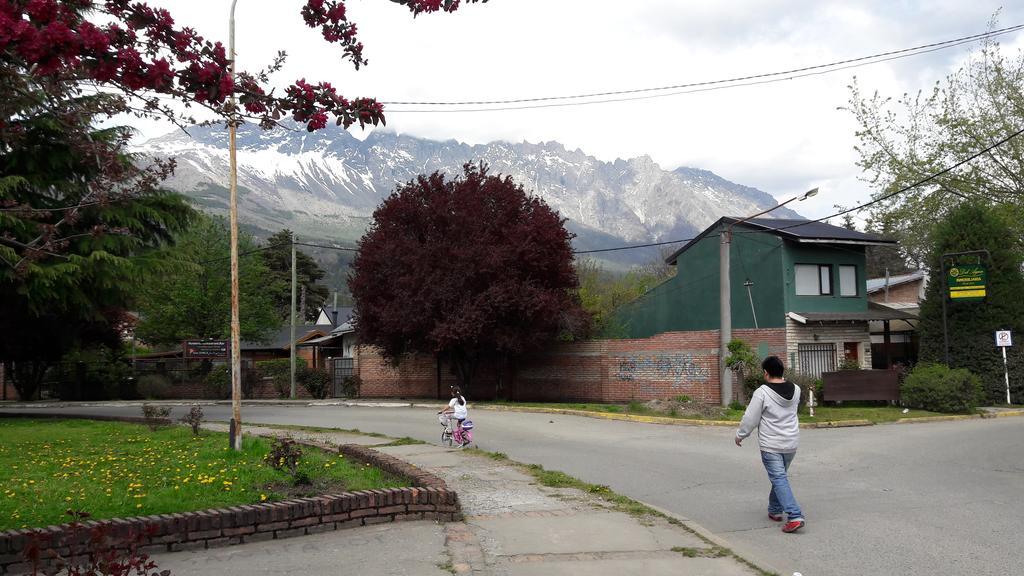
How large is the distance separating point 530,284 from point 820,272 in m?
A: 11.6

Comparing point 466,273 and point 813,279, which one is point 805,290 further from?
point 466,273

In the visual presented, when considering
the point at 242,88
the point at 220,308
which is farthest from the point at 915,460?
the point at 220,308

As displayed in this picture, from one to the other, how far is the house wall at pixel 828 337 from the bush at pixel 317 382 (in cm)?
2156

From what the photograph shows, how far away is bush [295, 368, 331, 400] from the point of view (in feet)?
128

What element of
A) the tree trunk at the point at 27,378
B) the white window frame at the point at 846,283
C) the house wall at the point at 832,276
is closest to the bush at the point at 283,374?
the tree trunk at the point at 27,378

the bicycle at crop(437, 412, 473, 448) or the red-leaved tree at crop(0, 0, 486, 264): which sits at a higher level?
the red-leaved tree at crop(0, 0, 486, 264)

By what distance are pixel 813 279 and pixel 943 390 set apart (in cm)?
930

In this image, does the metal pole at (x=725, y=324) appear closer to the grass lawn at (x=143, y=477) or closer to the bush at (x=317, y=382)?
the grass lawn at (x=143, y=477)

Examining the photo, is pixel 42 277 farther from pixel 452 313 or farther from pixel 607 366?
pixel 607 366

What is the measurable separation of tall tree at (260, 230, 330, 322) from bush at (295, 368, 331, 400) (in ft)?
97.2

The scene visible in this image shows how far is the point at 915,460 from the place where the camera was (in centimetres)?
1291

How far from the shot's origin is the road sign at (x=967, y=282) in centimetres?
2533

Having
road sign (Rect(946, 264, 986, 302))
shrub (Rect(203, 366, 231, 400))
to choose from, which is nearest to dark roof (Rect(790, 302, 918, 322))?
road sign (Rect(946, 264, 986, 302))

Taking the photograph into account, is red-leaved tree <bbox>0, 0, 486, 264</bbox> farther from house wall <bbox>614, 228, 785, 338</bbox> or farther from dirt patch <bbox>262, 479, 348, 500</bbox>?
house wall <bbox>614, 228, 785, 338</bbox>
